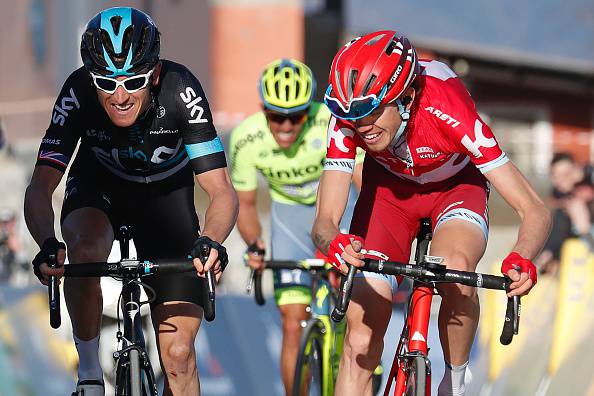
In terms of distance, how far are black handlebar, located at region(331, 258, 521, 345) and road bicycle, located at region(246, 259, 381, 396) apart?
99.5 inches

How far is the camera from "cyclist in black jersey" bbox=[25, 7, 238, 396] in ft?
19.5

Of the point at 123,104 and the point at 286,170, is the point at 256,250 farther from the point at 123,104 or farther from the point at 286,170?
the point at 123,104

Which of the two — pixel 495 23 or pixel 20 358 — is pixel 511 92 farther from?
pixel 20 358

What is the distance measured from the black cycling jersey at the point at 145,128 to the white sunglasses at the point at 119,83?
300 mm

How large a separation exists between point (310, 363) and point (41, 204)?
2.91 metres

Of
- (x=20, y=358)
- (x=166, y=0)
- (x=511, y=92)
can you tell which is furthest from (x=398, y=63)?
(x=511, y=92)

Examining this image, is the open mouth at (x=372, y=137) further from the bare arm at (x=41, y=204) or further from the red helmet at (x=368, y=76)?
the bare arm at (x=41, y=204)

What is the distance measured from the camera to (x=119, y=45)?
586cm

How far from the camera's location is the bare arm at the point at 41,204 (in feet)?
19.8

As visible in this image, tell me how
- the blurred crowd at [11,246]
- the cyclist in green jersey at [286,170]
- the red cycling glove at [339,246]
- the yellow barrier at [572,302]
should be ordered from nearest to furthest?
the red cycling glove at [339,246], the cyclist in green jersey at [286,170], the yellow barrier at [572,302], the blurred crowd at [11,246]

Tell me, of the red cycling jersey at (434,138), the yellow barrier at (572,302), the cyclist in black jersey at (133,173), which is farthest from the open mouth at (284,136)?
the red cycling jersey at (434,138)

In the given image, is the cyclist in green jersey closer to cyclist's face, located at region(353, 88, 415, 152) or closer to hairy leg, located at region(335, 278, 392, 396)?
hairy leg, located at region(335, 278, 392, 396)

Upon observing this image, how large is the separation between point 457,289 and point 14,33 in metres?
21.4

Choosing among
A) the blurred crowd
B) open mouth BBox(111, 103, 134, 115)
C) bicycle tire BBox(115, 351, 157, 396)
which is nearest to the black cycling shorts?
bicycle tire BBox(115, 351, 157, 396)
